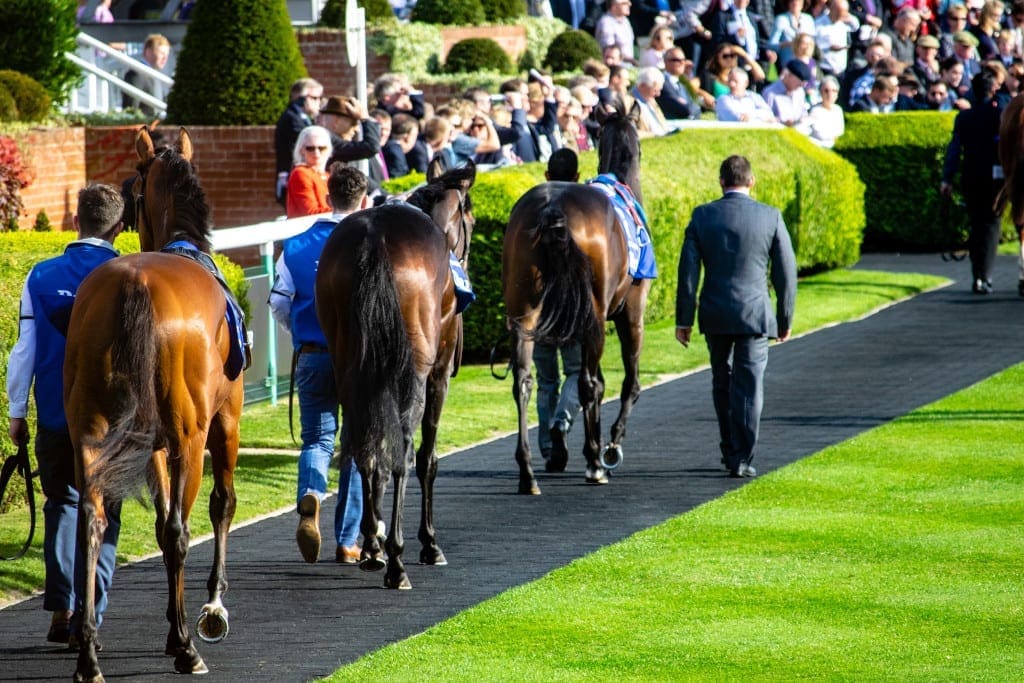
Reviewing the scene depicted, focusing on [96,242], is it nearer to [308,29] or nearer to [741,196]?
[741,196]

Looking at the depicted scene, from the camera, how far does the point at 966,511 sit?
28.6 ft

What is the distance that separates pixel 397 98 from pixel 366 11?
6946 mm

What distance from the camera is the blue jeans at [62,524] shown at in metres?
6.45

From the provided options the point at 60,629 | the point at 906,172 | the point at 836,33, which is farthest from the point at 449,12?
the point at 60,629

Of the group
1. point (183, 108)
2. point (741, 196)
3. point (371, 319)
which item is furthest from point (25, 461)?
point (183, 108)

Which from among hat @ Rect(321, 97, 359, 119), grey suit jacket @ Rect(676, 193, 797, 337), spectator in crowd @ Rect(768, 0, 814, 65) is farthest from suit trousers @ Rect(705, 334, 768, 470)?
spectator in crowd @ Rect(768, 0, 814, 65)

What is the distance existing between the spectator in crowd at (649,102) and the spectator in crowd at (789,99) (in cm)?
349

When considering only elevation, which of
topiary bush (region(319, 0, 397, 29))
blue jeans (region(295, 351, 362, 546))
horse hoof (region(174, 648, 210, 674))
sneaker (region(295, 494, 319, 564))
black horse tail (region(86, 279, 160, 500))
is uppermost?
topiary bush (region(319, 0, 397, 29))

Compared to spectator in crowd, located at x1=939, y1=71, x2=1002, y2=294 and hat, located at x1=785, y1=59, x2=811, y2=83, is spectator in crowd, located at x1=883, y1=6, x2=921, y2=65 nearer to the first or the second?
hat, located at x1=785, y1=59, x2=811, y2=83

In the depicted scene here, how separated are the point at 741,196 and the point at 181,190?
4181 millimetres

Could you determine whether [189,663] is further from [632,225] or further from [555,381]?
[632,225]

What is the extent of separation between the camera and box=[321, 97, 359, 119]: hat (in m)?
12.4

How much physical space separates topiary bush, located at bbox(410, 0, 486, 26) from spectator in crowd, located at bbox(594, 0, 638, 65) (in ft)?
5.53

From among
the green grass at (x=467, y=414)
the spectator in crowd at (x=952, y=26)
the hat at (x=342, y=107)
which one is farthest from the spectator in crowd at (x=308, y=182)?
the spectator in crowd at (x=952, y=26)
